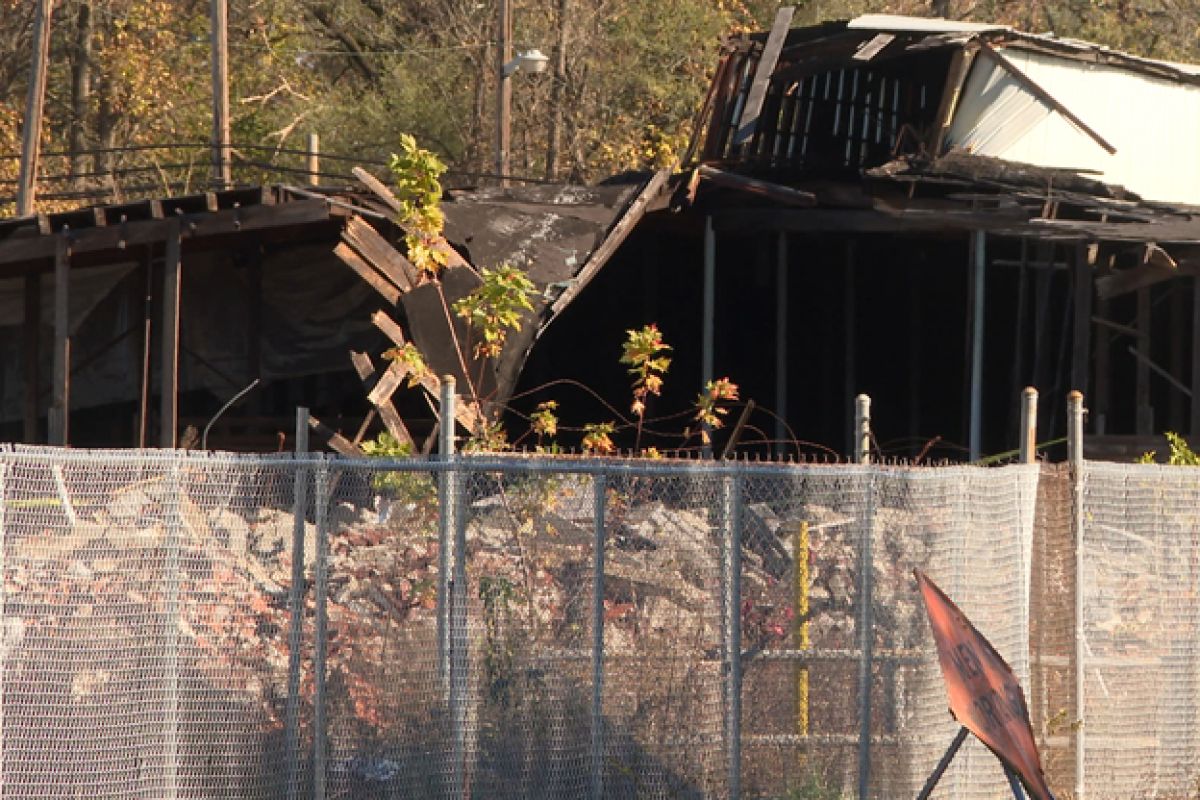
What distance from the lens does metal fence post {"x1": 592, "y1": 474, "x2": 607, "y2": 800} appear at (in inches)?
358

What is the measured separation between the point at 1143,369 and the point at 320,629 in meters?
14.1

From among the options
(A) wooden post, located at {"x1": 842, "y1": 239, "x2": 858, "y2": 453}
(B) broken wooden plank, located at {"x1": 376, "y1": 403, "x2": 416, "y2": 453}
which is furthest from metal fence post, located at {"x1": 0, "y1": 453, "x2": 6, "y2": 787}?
(A) wooden post, located at {"x1": 842, "y1": 239, "x2": 858, "y2": 453}

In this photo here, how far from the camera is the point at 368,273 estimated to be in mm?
15648

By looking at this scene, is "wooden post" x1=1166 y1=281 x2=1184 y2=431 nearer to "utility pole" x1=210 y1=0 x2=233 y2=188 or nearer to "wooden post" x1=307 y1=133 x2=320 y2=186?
"wooden post" x1=307 y1=133 x2=320 y2=186

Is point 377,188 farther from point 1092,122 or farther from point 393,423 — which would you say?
point 1092,122

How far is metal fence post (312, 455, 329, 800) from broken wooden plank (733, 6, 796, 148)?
510 inches

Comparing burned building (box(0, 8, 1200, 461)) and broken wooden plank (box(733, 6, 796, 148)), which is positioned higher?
broken wooden plank (box(733, 6, 796, 148))

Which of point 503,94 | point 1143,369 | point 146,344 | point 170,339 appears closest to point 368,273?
point 170,339

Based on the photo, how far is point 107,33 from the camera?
38.2 meters

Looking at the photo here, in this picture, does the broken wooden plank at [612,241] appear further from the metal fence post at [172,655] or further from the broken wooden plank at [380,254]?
the metal fence post at [172,655]

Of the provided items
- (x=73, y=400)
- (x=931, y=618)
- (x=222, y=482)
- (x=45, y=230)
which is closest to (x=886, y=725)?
(x=931, y=618)

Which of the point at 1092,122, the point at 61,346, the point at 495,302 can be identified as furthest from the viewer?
the point at 1092,122

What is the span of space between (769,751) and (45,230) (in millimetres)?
9636

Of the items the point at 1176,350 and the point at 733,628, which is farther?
the point at 1176,350
